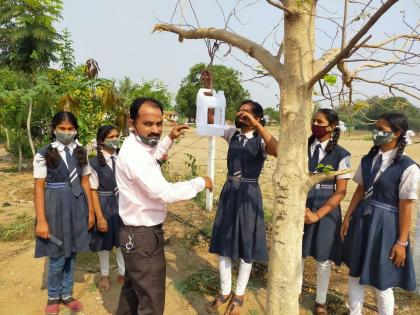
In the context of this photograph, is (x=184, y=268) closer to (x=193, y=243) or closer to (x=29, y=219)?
(x=193, y=243)

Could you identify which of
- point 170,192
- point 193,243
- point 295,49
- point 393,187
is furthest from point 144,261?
point 193,243

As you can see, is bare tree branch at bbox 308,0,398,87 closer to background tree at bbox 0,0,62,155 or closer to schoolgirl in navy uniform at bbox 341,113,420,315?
schoolgirl in navy uniform at bbox 341,113,420,315

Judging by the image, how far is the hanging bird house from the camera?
2.60 m

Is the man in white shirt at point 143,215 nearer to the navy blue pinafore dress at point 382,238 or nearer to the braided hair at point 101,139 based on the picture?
the braided hair at point 101,139

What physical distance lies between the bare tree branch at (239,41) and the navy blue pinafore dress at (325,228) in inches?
55.0

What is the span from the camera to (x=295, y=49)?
1.68m

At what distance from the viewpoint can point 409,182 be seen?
2359 millimetres

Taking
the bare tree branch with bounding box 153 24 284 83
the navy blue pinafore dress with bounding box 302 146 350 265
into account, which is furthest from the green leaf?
the navy blue pinafore dress with bounding box 302 146 350 265

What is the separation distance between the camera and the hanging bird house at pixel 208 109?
260 centimetres

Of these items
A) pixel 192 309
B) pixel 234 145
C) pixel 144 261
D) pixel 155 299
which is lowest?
pixel 192 309

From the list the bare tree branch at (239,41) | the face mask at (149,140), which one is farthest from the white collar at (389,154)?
the face mask at (149,140)

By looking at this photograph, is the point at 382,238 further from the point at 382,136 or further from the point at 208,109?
the point at 208,109

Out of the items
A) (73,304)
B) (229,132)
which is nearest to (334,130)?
(229,132)

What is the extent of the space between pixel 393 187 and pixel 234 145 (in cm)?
122
